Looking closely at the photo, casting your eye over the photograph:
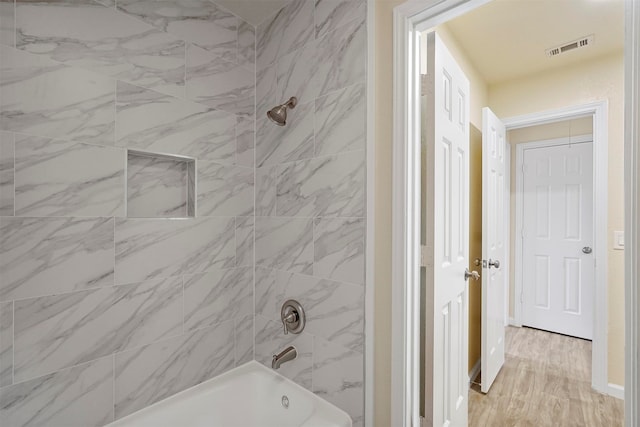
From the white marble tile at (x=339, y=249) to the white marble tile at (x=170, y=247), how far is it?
534mm

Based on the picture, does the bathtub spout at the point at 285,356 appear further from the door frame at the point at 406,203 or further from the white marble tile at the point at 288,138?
the white marble tile at the point at 288,138

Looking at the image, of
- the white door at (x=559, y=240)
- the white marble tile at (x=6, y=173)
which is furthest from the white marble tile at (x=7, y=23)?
the white door at (x=559, y=240)

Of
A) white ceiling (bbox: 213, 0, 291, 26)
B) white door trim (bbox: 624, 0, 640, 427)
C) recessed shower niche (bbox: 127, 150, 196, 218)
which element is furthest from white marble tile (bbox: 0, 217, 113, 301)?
white door trim (bbox: 624, 0, 640, 427)

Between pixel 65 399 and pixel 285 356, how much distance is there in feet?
2.77

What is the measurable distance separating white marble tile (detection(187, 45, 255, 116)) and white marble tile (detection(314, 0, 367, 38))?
20.4 inches

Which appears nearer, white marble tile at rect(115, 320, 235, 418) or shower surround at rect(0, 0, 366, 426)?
shower surround at rect(0, 0, 366, 426)

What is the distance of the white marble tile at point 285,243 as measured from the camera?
144cm

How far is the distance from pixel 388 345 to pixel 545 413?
1561 mm

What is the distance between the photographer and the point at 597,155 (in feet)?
5.77

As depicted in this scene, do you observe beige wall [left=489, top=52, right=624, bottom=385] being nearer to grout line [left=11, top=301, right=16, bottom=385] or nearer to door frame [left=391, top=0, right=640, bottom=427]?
door frame [left=391, top=0, right=640, bottom=427]

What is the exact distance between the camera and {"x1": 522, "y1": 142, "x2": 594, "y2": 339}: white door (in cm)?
248

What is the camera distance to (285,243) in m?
1.55

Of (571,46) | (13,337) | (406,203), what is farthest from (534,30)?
(13,337)

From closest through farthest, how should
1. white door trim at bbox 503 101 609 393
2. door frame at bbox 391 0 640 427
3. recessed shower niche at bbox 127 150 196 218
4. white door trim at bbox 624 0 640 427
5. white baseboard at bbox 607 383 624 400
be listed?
1. white door trim at bbox 624 0 640 427
2. door frame at bbox 391 0 640 427
3. recessed shower niche at bbox 127 150 196 218
4. white door trim at bbox 503 101 609 393
5. white baseboard at bbox 607 383 624 400
